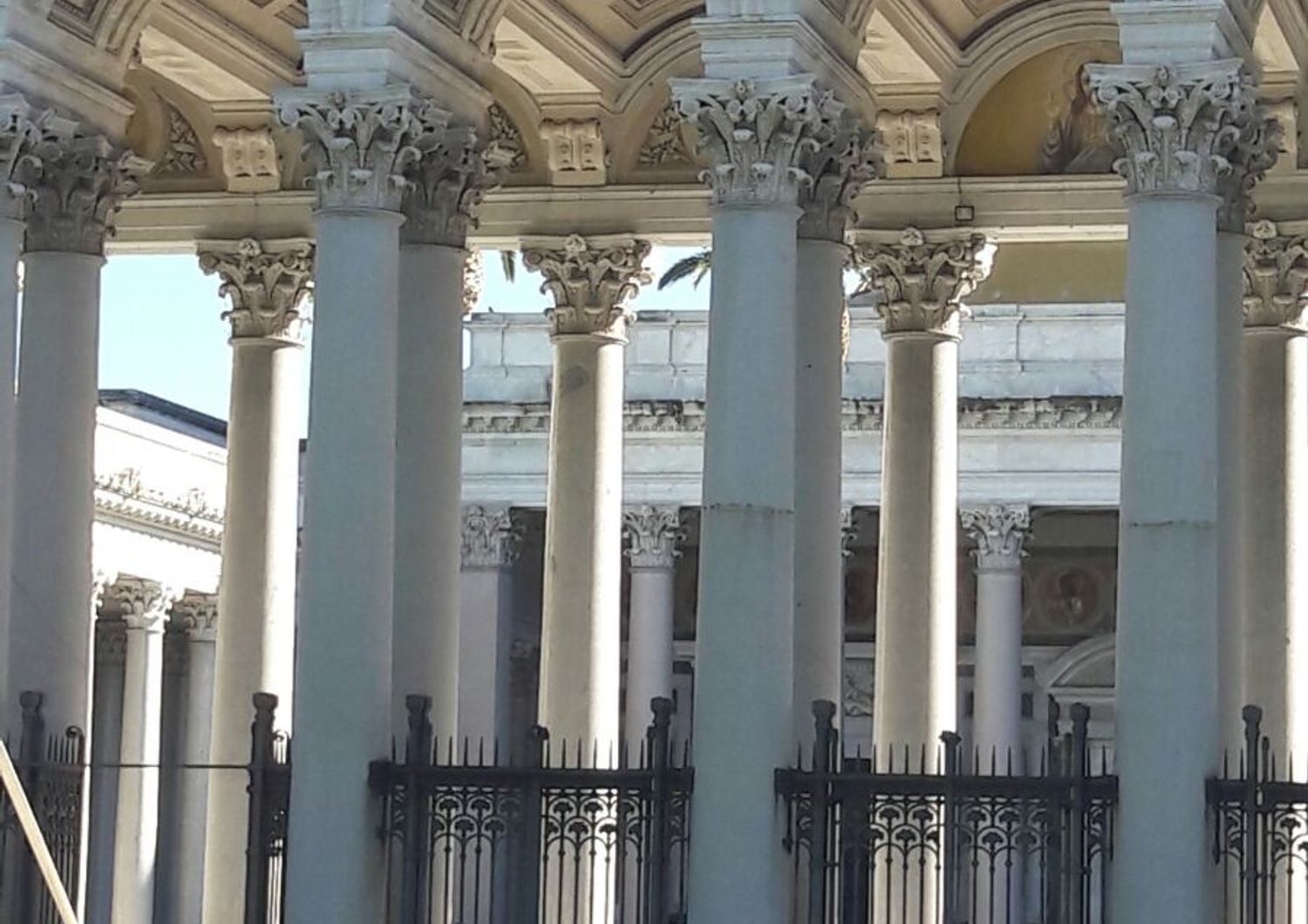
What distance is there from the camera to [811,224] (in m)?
33.6

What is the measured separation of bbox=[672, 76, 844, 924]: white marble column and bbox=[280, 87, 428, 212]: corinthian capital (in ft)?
8.49

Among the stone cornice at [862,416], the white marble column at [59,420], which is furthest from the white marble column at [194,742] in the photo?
the white marble column at [59,420]

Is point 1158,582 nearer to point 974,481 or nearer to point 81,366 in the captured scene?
point 81,366

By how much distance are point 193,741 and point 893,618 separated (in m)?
28.7

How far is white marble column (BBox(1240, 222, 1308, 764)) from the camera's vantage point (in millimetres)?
36125

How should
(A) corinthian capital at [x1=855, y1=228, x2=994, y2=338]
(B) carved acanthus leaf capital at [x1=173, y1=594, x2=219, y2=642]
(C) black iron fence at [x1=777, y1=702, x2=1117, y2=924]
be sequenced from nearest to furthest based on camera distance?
(C) black iron fence at [x1=777, y1=702, x2=1117, y2=924] → (A) corinthian capital at [x1=855, y1=228, x2=994, y2=338] → (B) carved acanthus leaf capital at [x1=173, y1=594, x2=219, y2=642]

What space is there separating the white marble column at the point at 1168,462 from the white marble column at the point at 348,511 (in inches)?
256

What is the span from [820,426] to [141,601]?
95.7ft

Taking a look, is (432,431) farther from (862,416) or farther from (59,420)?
(862,416)

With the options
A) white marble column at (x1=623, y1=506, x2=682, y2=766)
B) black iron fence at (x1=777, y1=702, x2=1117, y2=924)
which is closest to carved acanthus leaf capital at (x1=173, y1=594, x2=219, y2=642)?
white marble column at (x1=623, y1=506, x2=682, y2=766)

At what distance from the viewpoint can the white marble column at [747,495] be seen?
30109 millimetres

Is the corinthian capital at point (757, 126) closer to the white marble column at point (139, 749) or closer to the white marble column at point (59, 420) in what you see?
the white marble column at point (59, 420)

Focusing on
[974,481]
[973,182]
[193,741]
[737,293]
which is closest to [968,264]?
[973,182]

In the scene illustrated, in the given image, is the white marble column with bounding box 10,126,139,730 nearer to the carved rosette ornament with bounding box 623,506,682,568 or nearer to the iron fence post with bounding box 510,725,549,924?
the iron fence post with bounding box 510,725,549,924
